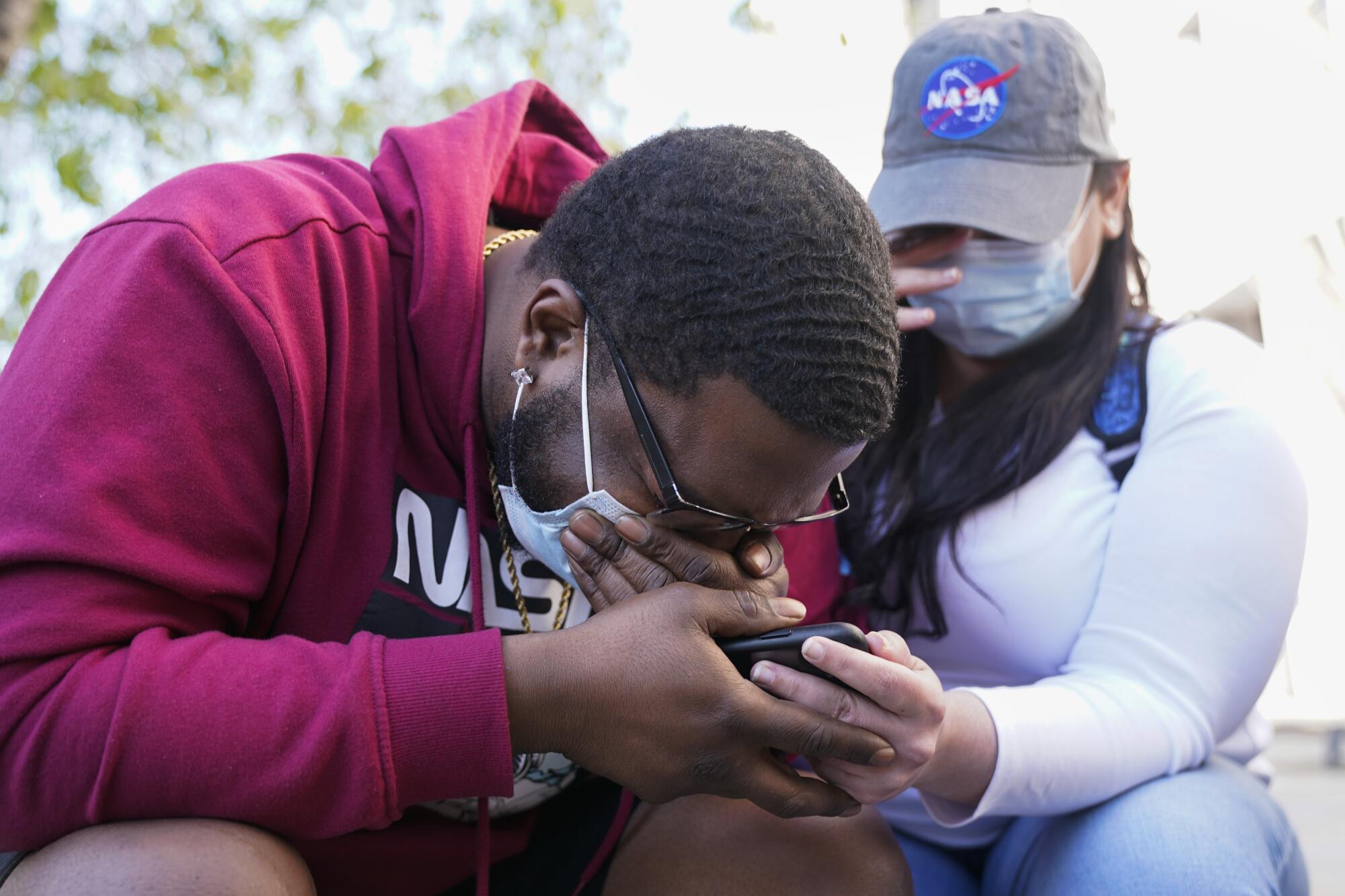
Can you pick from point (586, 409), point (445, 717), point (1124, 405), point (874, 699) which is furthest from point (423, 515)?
point (1124, 405)

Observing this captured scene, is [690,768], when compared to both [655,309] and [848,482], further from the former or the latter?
[848,482]

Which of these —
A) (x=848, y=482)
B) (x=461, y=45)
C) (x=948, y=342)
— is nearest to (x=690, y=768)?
(x=848, y=482)

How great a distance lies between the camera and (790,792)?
1611 mm

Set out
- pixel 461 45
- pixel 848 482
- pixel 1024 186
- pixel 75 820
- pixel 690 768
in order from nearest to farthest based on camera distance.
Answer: pixel 75 820 < pixel 690 768 < pixel 1024 186 < pixel 848 482 < pixel 461 45

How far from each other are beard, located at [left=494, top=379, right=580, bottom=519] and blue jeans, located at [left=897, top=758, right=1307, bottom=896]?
102 centimetres

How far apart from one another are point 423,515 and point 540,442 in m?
0.24

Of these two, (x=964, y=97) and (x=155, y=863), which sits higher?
(x=964, y=97)

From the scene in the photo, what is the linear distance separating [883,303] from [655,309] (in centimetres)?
31

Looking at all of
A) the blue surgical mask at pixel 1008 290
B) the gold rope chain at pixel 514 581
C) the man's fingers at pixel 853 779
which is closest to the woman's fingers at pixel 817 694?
the man's fingers at pixel 853 779

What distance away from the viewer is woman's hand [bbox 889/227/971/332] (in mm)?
2305

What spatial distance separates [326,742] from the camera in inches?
54.2

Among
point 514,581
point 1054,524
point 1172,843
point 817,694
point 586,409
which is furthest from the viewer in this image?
point 1054,524

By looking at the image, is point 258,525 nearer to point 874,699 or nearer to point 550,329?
point 550,329

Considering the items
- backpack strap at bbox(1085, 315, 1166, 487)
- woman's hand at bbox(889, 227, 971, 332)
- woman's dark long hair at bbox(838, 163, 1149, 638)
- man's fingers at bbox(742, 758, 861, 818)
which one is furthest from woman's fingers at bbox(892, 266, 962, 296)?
man's fingers at bbox(742, 758, 861, 818)
